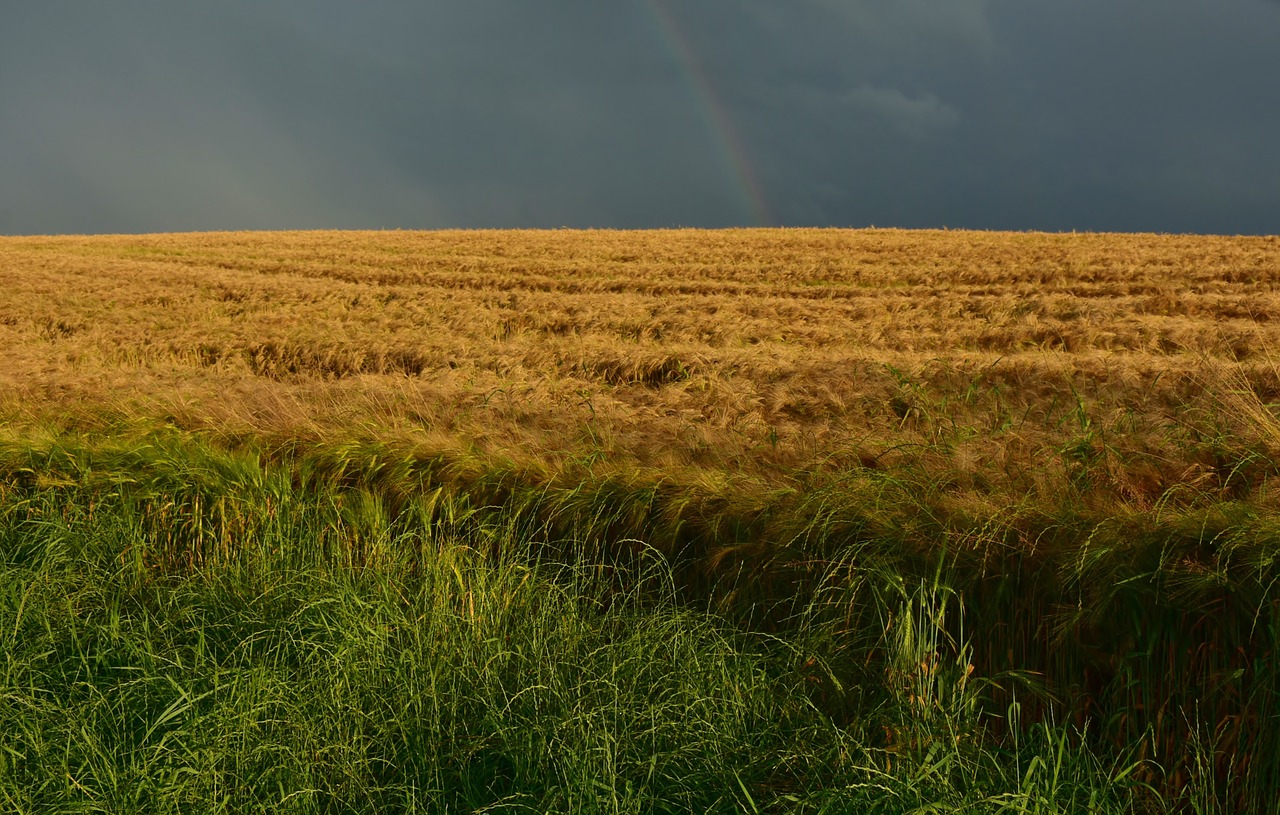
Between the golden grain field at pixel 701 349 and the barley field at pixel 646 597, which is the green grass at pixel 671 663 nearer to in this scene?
the barley field at pixel 646 597

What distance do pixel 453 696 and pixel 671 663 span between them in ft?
2.51

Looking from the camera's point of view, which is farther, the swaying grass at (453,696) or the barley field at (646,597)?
the barley field at (646,597)

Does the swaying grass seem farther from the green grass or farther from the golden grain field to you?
the golden grain field

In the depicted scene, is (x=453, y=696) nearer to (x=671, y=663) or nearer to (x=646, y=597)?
(x=671, y=663)

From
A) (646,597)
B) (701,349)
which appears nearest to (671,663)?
(646,597)

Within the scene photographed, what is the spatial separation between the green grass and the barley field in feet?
0.06

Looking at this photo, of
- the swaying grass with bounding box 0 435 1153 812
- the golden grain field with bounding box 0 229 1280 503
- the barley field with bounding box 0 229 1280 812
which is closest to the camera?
the swaying grass with bounding box 0 435 1153 812

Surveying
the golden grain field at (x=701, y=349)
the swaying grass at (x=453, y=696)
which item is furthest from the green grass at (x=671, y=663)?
the golden grain field at (x=701, y=349)

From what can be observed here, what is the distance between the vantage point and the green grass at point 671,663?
2461 millimetres

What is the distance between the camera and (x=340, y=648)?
289 centimetres

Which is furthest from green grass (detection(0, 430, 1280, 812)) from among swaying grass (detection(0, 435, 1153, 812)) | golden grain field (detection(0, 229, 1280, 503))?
golden grain field (detection(0, 229, 1280, 503))

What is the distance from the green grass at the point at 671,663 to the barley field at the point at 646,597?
0.06 feet

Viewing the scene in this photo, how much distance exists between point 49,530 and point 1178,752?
5117 millimetres

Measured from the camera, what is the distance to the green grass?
2461 millimetres
